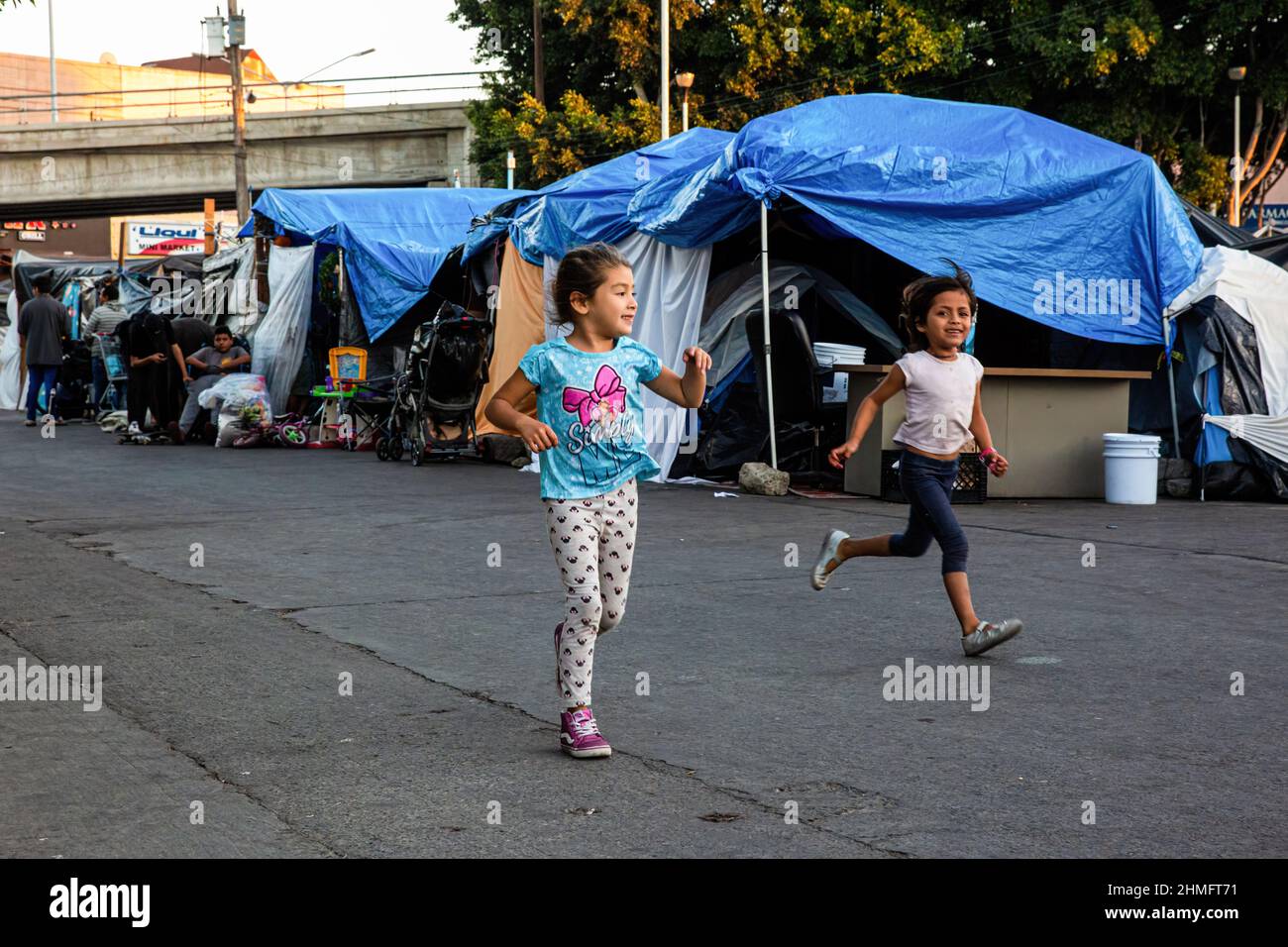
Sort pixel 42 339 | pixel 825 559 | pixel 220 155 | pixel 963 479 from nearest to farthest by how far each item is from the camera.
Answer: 1. pixel 825 559
2. pixel 963 479
3. pixel 42 339
4. pixel 220 155

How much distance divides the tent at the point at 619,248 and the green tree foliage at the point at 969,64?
15519mm

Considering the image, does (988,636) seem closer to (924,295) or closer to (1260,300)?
(924,295)

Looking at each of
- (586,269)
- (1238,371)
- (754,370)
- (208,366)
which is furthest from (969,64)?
(586,269)

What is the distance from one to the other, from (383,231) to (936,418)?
16.6 meters

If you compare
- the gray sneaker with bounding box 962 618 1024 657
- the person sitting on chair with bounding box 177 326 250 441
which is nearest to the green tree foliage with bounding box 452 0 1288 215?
the person sitting on chair with bounding box 177 326 250 441

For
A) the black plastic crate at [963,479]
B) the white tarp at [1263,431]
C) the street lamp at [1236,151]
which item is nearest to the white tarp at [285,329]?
the black plastic crate at [963,479]

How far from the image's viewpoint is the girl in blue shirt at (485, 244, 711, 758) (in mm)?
5102

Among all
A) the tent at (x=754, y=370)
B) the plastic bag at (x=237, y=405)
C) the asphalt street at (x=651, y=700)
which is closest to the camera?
the asphalt street at (x=651, y=700)

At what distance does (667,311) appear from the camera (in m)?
16.1

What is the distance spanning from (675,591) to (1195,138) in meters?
30.3

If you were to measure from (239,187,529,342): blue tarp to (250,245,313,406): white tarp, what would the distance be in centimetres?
52

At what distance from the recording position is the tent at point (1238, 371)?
13867 millimetres

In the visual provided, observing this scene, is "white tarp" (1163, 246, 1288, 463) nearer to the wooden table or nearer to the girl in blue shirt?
the wooden table

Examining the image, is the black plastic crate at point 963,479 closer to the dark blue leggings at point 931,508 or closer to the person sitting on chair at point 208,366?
the dark blue leggings at point 931,508
